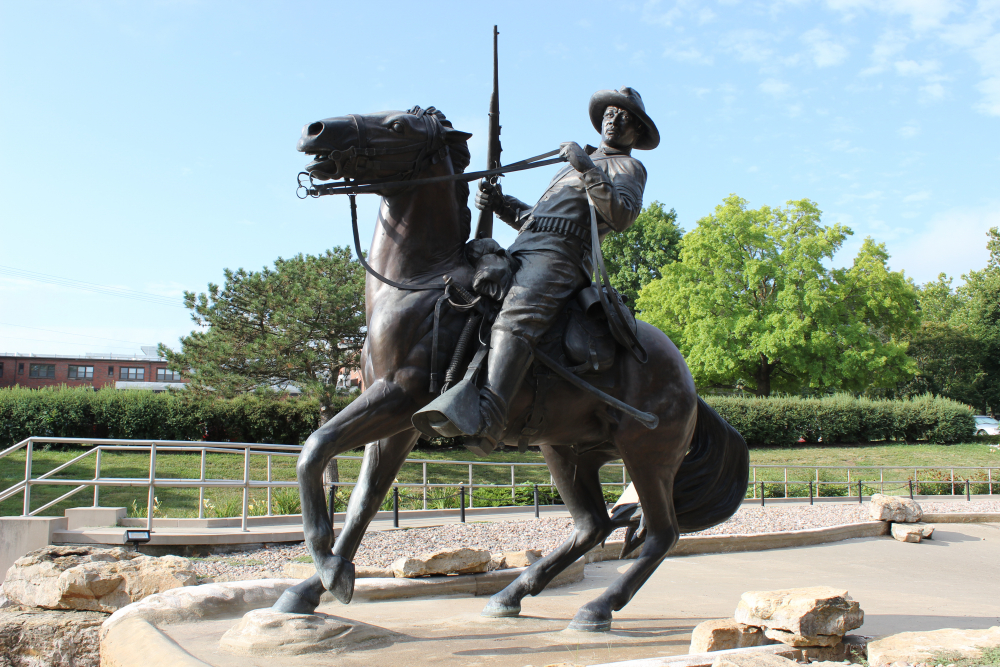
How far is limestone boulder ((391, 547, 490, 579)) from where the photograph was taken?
638 centimetres

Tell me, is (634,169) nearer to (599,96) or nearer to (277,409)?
(599,96)

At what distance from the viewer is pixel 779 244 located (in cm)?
3638

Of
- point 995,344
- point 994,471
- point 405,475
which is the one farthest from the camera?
point 995,344

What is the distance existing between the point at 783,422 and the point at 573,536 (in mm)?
29419

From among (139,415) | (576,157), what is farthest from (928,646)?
(139,415)

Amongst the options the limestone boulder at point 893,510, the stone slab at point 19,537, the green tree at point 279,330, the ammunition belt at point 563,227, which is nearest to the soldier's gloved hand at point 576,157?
the ammunition belt at point 563,227

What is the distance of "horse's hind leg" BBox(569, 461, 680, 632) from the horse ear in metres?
2.40

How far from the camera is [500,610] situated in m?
5.07

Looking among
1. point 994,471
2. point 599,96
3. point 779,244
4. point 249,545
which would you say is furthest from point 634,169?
point 779,244

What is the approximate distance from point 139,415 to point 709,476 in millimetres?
24182

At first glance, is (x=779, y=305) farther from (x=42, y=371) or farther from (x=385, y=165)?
(x=42, y=371)

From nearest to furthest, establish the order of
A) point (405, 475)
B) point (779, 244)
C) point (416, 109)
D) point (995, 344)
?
point (416, 109) → point (405, 475) → point (779, 244) → point (995, 344)

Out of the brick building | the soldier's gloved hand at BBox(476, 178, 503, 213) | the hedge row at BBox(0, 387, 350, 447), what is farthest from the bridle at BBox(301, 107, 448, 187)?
the brick building

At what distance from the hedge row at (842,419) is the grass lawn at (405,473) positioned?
0.86 m
